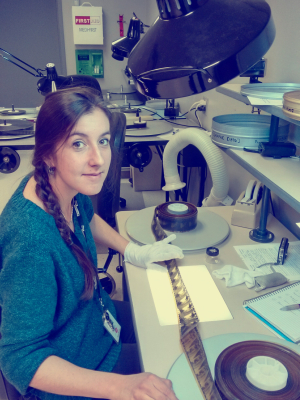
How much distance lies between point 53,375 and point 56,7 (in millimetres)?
4178

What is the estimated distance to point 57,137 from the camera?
0.91 meters

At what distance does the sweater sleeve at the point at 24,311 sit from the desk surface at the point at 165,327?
229mm

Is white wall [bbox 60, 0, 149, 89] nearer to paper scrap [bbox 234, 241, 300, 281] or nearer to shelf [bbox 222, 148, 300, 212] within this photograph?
shelf [bbox 222, 148, 300, 212]

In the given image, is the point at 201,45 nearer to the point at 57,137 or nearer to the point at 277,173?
the point at 57,137

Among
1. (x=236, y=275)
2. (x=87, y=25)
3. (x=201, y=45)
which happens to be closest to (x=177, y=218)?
(x=236, y=275)

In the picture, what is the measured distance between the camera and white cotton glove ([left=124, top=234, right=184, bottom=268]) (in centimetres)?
115

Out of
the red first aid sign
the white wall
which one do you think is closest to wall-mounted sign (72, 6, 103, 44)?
the red first aid sign

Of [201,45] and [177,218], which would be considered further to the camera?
[177,218]

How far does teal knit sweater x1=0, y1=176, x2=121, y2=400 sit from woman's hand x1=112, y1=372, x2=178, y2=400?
187 millimetres

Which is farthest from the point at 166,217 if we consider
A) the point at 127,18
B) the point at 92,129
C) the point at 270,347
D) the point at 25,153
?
the point at 127,18

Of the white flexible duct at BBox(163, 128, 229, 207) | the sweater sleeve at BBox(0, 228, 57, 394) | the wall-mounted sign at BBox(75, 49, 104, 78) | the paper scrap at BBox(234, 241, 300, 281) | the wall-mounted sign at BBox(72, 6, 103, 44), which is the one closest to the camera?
the sweater sleeve at BBox(0, 228, 57, 394)

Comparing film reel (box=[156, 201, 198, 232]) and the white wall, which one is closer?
film reel (box=[156, 201, 198, 232])

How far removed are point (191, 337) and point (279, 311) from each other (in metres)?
0.26

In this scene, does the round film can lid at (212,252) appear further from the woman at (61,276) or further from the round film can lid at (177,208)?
the round film can lid at (177,208)
